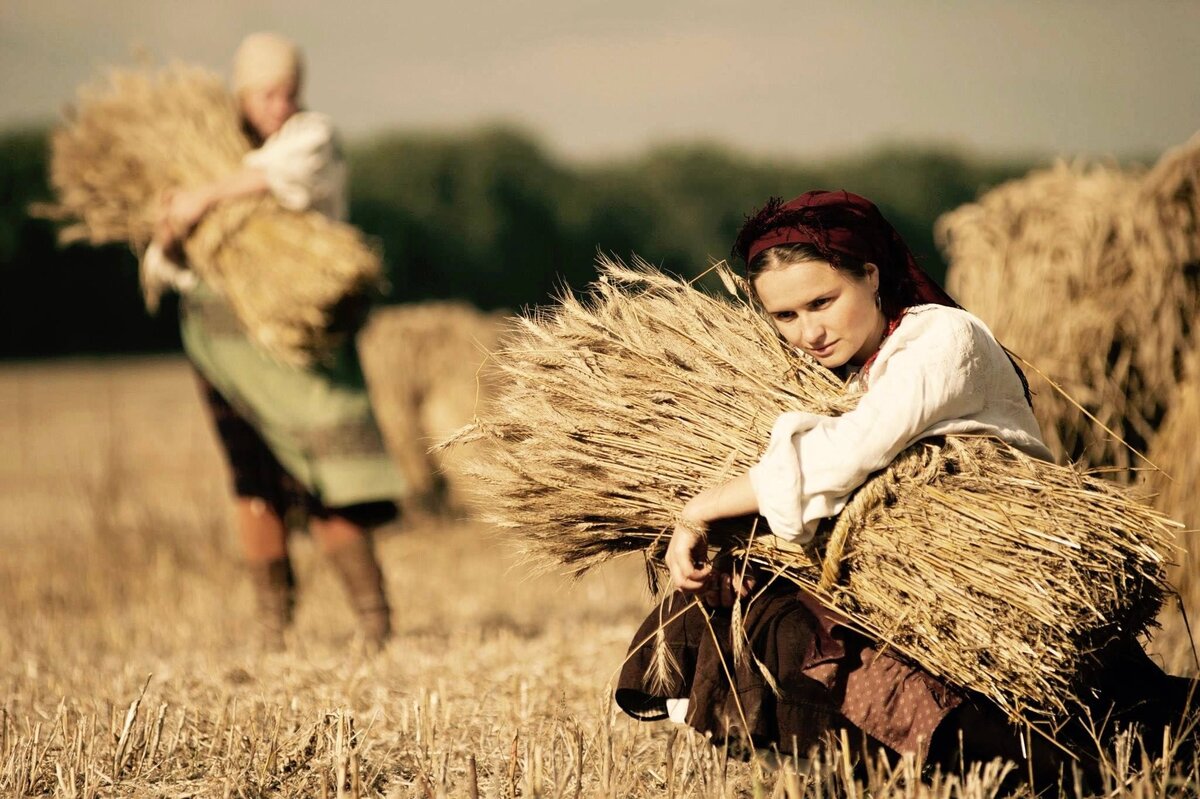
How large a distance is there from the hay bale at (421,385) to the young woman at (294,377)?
3.23 meters

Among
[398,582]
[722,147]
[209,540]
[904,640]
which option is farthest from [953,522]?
[722,147]

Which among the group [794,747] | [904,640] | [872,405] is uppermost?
[872,405]

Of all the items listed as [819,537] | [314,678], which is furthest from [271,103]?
[819,537]

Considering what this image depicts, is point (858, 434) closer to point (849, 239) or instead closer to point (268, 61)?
point (849, 239)

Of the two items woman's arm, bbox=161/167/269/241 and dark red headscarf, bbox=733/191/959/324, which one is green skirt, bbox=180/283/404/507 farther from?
dark red headscarf, bbox=733/191/959/324

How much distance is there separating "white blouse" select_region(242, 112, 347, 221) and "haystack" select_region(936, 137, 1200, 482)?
2.37m

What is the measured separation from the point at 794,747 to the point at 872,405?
2.15ft

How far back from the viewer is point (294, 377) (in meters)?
4.06

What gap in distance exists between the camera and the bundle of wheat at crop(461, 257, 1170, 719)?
204 centimetres

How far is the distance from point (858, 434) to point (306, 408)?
96.5 inches

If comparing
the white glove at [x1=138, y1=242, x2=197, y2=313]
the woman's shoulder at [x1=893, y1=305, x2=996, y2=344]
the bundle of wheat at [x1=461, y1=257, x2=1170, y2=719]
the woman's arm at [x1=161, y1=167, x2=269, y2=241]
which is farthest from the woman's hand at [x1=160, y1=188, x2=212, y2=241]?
the woman's shoulder at [x1=893, y1=305, x2=996, y2=344]

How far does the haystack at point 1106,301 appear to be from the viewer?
4.26 m

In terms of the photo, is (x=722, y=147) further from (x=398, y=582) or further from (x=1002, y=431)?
(x=1002, y=431)

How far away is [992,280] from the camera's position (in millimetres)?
4441
